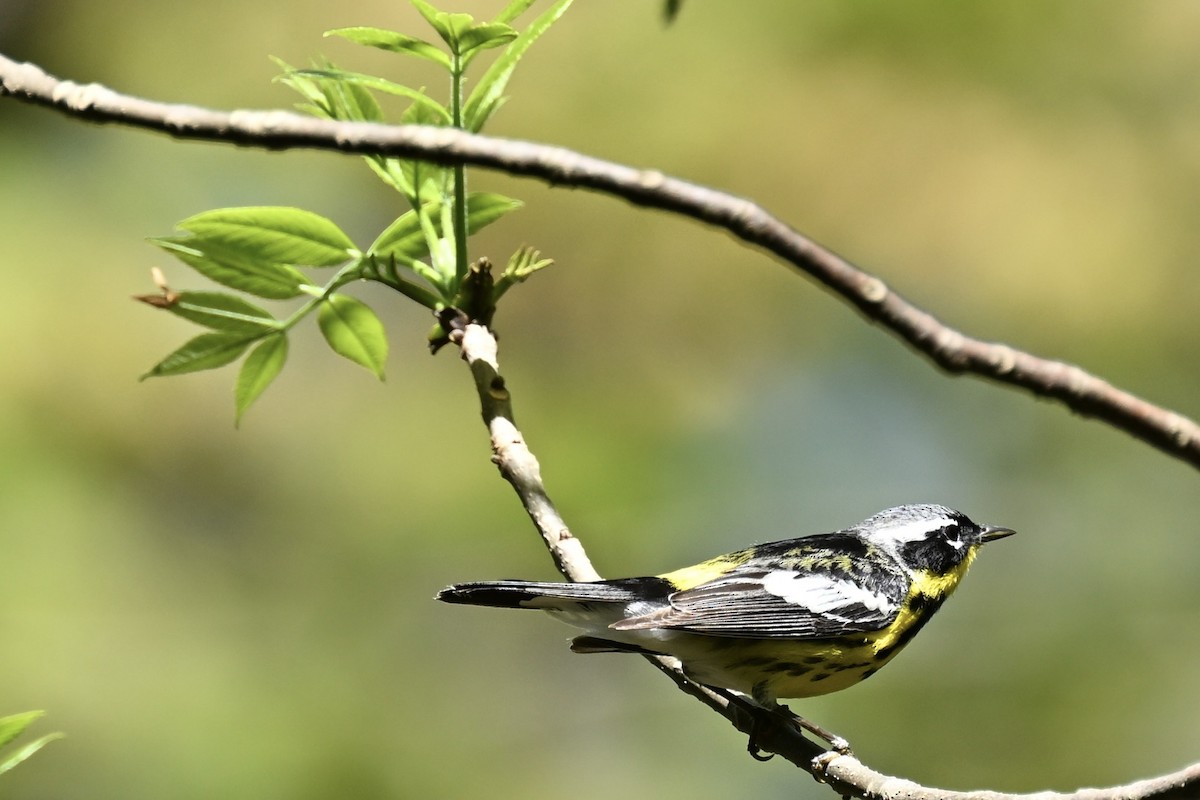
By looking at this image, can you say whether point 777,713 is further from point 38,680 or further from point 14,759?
point 38,680

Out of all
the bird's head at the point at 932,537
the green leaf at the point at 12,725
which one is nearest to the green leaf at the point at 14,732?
the green leaf at the point at 12,725

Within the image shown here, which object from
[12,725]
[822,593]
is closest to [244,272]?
[12,725]

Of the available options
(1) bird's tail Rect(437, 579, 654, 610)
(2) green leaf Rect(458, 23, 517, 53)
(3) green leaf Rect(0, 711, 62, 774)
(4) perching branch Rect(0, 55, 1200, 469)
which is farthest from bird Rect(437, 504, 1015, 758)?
(4) perching branch Rect(0, 55, 1200, 469)

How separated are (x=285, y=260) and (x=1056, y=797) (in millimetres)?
975

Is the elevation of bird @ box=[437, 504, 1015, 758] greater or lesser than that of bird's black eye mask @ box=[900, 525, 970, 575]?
lesser

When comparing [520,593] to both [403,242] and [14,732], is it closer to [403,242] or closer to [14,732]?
[403,242]

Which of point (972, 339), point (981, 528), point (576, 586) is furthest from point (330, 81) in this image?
point (981, 528)

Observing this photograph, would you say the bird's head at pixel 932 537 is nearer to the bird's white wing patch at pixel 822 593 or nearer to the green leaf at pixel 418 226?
the bird's white wing patch at pixel 822 593

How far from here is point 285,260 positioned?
141cm

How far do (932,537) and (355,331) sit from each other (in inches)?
52.3

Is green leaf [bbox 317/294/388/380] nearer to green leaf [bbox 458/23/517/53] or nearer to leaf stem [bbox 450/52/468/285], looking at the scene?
leaf stem [bbox 450/52/468/285]

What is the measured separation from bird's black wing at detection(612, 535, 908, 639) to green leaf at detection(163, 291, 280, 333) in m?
0.72

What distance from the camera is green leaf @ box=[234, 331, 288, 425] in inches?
58.6

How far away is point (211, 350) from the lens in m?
1.45
